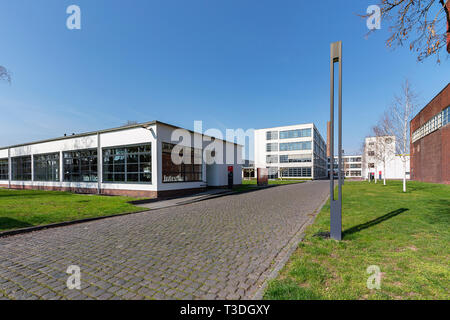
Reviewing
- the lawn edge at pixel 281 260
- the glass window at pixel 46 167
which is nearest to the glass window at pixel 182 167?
the lawn edge at pixel 281 260

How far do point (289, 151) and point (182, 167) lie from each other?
5208cm

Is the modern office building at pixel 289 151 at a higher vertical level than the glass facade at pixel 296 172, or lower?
higher

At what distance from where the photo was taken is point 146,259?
4254 mm

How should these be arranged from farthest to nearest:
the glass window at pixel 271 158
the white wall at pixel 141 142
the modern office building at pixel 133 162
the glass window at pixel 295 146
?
the glass window at pixel 271 158 → the glass window at pixel 295 146 → the modern office building at pixel 133 162 → the white wall at pixel 141 142

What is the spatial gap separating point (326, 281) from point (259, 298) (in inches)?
44.3

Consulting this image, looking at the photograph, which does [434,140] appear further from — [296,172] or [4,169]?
[4,169]

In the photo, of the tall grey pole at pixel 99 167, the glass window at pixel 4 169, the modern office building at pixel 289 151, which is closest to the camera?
the tall grey pole at pixel 99 167

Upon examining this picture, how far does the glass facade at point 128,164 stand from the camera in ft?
49.6

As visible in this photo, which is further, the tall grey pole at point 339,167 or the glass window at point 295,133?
the glass window at point 295,133

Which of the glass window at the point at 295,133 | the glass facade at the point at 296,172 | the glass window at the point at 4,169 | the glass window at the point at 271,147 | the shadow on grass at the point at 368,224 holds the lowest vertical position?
the glass facade at the point at 296,172

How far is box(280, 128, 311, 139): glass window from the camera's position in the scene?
61.2m

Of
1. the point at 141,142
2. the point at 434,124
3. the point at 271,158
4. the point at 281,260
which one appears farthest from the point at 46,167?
the point at 271,158

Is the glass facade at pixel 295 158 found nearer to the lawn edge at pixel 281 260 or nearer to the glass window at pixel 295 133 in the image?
the glass window at pixel 295 133
